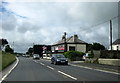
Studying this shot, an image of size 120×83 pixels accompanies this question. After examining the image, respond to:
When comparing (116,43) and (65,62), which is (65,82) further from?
(116,43)

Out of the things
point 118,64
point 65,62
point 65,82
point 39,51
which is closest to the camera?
point 65,82

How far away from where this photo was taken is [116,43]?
4316 inches

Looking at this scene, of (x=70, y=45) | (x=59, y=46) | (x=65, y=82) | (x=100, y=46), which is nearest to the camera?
(x=65, y=82)

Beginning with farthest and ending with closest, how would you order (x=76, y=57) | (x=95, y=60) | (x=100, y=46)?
(x=100, y=46) < (x=76, y=57) < (x=95, y=60)

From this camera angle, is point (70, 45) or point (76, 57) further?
point (70, 45)

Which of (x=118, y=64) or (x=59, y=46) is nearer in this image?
(x=118, y=64)

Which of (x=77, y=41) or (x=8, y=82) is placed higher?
(x=77, y=41)

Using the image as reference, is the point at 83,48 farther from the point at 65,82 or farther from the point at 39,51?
the point at 65,82

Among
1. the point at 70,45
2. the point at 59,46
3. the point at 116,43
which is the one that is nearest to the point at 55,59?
the point at 70,45

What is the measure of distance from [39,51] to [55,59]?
117 metres

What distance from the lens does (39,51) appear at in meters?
153

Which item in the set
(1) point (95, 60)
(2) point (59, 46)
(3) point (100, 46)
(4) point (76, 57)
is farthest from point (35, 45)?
(1) point (95, 60)

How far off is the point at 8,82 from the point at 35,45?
145 m

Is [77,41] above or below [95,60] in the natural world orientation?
above
